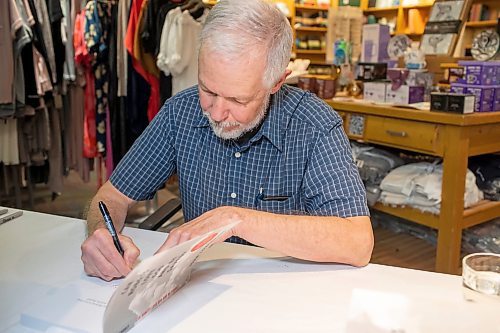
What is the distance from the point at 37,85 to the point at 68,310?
234cm

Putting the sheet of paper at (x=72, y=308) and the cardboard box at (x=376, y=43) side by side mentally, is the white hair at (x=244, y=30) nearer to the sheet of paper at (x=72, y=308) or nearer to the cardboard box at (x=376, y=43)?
the sheet of paper at (x=72, y=308)

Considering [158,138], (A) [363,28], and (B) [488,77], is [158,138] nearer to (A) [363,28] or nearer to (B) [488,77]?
(B) [488,77]

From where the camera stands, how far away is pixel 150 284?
0.85 m

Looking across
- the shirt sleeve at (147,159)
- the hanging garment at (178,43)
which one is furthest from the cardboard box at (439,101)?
the hanging garment at (178,43)

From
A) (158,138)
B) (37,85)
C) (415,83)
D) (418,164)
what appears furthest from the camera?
(37,85)

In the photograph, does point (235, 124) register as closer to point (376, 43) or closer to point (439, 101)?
point (439, 101)

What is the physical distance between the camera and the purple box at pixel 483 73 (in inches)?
87.4

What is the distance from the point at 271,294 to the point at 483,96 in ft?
5.33

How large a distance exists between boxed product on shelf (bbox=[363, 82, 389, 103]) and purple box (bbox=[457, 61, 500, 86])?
0.41 metres

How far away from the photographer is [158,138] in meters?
1.47

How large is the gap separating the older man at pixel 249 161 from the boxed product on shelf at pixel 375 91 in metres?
1.26

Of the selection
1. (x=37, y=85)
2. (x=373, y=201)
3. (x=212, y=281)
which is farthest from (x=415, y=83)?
(x=37, y=85)

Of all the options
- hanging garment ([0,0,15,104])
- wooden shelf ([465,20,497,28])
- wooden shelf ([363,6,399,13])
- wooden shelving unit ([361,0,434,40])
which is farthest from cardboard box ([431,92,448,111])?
wooden shelf ([363,6,399,13])

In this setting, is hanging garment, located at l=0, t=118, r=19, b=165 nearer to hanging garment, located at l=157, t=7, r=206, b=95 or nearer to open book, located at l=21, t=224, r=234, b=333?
hanging garment, located at l=157, t=7, r=206, b=95
